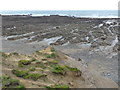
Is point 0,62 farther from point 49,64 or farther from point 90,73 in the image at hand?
point 90,73

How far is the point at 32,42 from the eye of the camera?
40.2m

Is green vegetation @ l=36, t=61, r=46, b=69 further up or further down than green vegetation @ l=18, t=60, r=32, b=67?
further down

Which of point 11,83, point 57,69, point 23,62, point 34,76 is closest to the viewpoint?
point 11,83

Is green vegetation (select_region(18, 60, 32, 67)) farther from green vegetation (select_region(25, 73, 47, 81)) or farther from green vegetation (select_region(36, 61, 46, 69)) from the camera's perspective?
green vegetation (select_region(25, 73, 47, 81))

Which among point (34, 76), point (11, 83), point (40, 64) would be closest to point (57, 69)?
point (40, 64)

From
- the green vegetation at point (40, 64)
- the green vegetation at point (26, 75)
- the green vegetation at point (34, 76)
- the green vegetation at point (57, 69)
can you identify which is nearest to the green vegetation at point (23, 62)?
the green vegetation at point (40, 64)

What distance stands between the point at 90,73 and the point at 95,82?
2.23 metres

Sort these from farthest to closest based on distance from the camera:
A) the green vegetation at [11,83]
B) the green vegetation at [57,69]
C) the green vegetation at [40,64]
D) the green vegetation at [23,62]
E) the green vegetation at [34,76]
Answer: the green vegetation at [23,62], the green vegetation at [40,64], the green vegetation at [57,69], the green vegetation at [34,76], the green vegetation at [11,83]

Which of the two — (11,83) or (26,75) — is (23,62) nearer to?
(26,75)

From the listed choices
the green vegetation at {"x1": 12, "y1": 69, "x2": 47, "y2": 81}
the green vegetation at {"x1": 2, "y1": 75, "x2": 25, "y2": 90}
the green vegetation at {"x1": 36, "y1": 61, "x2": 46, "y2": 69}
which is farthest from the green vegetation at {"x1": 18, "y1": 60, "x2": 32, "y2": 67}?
the green vegetation at {"x1": 2, "y1": 75, "x2": 25, "y2": 90}

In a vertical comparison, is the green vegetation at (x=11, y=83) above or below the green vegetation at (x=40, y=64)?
below

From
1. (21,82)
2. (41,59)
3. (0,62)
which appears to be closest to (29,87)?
(21,82)

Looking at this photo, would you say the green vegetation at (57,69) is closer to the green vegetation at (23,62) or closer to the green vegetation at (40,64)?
the green vegetation at (40,64)

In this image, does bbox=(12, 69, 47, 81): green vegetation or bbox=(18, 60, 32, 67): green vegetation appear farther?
bbox=(18, 60, 32, 67): green vegetation
